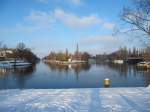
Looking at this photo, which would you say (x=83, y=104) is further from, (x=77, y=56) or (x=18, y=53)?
(x=77, y=56)

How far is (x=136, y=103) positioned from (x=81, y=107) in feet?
8.36

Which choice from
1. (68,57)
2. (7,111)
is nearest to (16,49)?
(68,57)

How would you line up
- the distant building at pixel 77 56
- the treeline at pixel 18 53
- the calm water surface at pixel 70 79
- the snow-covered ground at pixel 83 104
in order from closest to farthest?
the snow-covered ground at pixel 83 104, the calm water surface at pixel 70 79, the treeline at pixel 18 53, the distant building at pixel 77 56

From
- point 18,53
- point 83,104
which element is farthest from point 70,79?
point 18,53

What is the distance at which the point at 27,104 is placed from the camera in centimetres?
1128

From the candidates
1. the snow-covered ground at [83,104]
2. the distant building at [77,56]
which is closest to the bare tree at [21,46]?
the distant building at [77,56]

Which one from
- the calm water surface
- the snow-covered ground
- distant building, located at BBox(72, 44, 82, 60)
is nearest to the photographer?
the snow-covered ground

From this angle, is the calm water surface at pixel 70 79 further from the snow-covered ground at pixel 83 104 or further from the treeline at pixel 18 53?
the treeline at pixel 18 53

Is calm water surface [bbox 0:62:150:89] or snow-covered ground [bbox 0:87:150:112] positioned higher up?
snow-covered ground [bbox 0:87:150:112]

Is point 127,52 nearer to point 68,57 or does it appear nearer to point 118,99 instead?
point 68,57

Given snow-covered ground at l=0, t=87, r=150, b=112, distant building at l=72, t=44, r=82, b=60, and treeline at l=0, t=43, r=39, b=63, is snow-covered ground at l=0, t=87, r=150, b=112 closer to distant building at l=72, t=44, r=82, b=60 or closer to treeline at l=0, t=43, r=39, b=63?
treeline at l=0, t=43, r=39, b=63

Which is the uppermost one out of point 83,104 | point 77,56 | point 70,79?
point 77,56

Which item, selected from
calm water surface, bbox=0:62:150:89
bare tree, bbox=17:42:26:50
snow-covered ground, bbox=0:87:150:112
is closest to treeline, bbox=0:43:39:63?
bare tree, bbox=17:42:26:50

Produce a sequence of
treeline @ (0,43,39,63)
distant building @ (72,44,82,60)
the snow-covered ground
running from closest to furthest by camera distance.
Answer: the snow-covered ground → treeline @ (0,43,39,63) → distant building @ (72,44,82,60)
